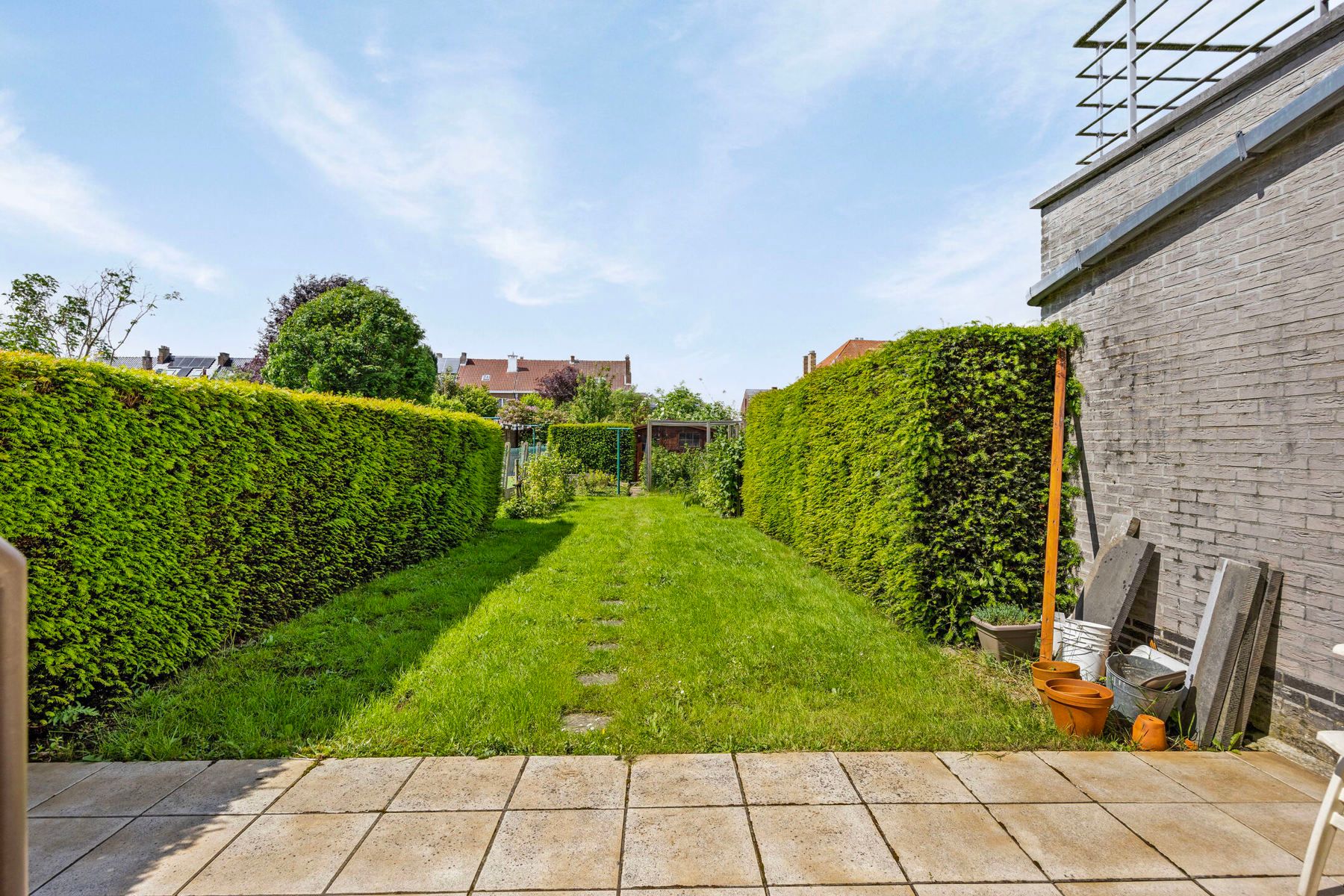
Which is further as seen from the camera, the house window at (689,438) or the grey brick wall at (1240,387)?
the house window at (689,438)

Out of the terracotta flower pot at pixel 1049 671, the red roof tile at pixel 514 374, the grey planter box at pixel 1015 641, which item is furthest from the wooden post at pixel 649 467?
the red roof tile at pixel 514 374

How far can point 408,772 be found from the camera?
114 inches

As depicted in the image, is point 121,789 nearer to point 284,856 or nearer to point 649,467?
point 284,856

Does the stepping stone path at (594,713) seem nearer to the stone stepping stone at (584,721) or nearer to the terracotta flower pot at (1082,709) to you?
the stone stepping stone at (584,721)

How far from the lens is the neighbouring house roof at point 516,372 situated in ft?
Answer: 168

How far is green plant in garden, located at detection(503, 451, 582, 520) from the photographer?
42.5ft

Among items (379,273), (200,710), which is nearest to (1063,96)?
(200,710)

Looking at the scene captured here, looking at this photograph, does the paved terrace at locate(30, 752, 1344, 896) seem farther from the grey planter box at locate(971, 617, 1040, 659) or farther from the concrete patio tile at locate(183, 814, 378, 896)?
the grey planter box at locate(971, 617, 1040, 659)

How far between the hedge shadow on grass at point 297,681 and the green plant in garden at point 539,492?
613cm

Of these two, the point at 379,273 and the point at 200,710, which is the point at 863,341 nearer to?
the point at 379,273

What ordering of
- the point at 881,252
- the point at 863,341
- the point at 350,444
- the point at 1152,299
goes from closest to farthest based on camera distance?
the point at 1152,299 → the point at 350,444 → the point at 881,252 → the point at 863,341

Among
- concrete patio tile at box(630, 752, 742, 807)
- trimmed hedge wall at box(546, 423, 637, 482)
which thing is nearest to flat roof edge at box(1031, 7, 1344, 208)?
concrete patio tile at box(630, 752, 742, 807)

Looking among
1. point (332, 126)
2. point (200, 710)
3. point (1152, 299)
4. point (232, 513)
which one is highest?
point (332, 126)

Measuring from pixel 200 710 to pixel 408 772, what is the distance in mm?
1549
